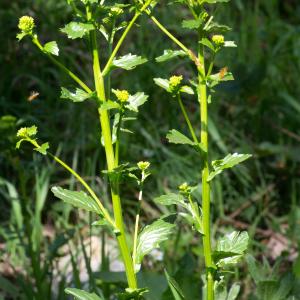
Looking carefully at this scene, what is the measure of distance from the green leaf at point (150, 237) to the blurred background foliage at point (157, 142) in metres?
0.71

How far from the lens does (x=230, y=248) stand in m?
1.65

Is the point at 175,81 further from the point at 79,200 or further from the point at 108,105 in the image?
the point at 79,200

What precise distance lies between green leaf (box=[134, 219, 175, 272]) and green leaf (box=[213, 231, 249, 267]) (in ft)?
0.42

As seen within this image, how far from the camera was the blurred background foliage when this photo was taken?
2.82 meters

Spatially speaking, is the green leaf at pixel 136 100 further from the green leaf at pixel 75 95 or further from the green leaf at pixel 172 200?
the green leaf at pixel 172 200

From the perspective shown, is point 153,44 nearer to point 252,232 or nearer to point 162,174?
point 162,174

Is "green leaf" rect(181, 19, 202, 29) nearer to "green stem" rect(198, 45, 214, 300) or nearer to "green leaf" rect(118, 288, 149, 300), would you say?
"green stem" rect(198, 45, 214, 300)

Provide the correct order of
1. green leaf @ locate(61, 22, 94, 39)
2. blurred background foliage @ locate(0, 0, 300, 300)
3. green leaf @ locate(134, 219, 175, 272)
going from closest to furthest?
green leaf @ locate(61, 22, 94, 39) → green leaf @ locate(134, 219, 175, 272) → blurred background foliage @ locate(0, 0, 300, 300)

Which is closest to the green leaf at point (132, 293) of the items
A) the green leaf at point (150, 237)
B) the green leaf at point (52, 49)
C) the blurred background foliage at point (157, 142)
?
the green leaf at point (150, 237)

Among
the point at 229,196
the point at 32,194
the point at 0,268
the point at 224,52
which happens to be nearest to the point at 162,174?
the point at 229,196

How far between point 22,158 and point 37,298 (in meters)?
1.30

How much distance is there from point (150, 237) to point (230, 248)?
0.65 ft

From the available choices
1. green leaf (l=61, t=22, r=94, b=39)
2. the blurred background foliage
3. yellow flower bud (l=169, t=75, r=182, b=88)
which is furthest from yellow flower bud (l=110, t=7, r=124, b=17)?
the blurred background foliage

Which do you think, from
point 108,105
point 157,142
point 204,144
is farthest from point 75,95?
point 157,142
